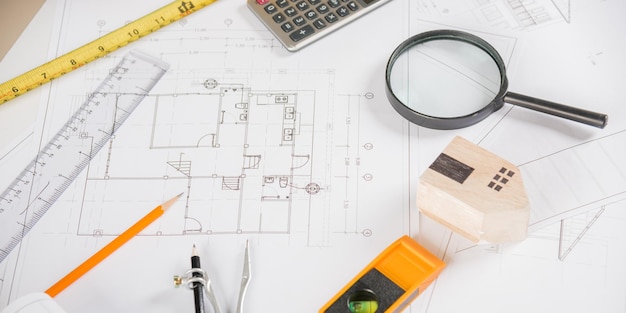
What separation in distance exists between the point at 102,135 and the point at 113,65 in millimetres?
182

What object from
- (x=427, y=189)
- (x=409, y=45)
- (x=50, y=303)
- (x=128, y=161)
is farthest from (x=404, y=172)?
(x=50, y=303)

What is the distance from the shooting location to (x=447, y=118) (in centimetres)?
128

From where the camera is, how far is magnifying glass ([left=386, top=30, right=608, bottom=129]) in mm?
1290

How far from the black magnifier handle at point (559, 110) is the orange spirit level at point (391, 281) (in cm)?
37

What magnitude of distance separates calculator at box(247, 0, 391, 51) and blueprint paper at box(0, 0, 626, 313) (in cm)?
3

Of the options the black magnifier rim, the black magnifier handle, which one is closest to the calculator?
the black magnifier rim

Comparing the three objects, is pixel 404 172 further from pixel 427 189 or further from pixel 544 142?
pixel 544 142

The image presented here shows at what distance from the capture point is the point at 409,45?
1377mm

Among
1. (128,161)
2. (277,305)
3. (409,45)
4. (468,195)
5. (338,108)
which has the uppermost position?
(409,45)

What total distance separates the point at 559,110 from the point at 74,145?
99 centimetres

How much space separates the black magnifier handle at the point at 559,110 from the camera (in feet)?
4.17

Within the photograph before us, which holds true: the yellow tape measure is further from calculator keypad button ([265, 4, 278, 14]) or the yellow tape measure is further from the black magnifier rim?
the black magnifier rim

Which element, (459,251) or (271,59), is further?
(271,59)

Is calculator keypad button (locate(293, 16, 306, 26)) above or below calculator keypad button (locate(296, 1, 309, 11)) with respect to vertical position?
below
